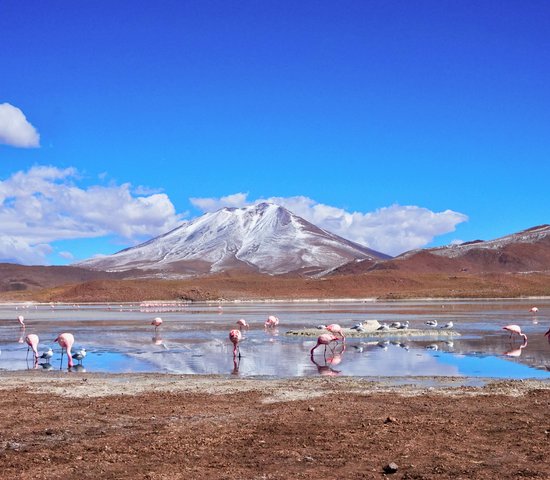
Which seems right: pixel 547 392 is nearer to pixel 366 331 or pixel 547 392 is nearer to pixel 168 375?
pixel 168 375

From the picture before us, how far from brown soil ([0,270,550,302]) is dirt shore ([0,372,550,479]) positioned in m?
77.9

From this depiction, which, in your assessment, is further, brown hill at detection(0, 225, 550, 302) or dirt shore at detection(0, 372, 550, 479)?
brown hill at detection(0, 225, 550, 302)

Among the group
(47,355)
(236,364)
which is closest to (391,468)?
(236,364)

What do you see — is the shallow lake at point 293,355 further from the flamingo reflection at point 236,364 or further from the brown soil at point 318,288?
the brown soil at point 318,288

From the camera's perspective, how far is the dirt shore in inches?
296

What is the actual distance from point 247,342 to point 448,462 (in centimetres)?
1899

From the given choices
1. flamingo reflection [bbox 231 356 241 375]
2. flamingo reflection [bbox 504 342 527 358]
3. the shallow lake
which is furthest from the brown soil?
flamingo reflection [bbox 231 356 241 375]

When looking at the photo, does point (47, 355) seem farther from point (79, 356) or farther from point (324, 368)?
point (324, 368)

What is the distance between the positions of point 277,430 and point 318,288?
97703 millimetres

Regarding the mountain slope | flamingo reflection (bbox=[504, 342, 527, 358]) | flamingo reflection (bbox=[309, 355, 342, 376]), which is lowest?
flamingo reflection (bbox=[504, 342, 527, 358])

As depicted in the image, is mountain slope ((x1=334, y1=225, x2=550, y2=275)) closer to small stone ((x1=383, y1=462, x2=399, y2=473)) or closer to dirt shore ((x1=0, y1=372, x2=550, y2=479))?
dirt shore ((x1=0, y1=372, x2=550, y2=479))

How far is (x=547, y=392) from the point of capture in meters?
12.7

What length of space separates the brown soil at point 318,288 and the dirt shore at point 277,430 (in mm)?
77892

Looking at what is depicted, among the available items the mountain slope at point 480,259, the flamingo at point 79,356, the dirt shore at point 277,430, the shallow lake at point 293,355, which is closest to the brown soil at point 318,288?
the mountain slope at point 480,259
